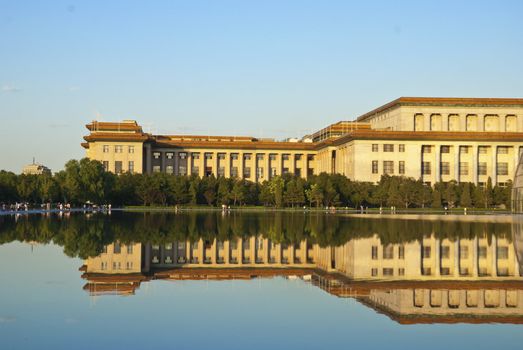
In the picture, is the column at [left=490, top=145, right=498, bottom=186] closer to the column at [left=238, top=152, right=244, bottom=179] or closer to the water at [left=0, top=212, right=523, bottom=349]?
the column at [left=238, top=152, right=244, bottom=179]

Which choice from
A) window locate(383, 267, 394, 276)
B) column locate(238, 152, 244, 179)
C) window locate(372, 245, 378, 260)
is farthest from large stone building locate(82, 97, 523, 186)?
window locate(383, 267, 394, 276)

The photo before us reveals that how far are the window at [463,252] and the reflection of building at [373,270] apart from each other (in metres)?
0.03

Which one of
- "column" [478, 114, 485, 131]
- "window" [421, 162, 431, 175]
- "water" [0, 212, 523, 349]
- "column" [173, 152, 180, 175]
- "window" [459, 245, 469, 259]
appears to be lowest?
"water" [0, 212, 523, 349]

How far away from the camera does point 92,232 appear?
3356 cm

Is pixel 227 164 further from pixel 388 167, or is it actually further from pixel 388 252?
pixel 388 252

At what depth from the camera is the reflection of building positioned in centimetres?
1385

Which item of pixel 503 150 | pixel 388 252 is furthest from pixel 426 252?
pixel 503 150

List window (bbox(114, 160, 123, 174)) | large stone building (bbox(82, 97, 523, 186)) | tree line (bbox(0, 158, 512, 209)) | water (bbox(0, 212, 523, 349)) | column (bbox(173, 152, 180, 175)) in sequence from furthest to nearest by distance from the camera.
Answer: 1. column (bbox(173, 152, 180, 175))
2. window (bbox(114, 160, 123, 174))
3. large stone building (bbox(82, 97, 523, 186))
4. tree line (bbox(0, 158, 512, 209))
5. water (bbox(0, 212, 523, 349))

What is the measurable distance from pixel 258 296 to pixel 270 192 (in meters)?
76.6

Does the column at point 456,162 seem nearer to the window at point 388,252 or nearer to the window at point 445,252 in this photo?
the window at point 445,252

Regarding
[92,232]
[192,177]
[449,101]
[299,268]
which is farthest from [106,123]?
[299,268]

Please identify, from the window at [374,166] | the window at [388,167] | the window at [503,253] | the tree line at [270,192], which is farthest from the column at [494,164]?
the window at [503,253]

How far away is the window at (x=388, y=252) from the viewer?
2304 cm

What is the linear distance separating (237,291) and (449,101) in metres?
92.9
